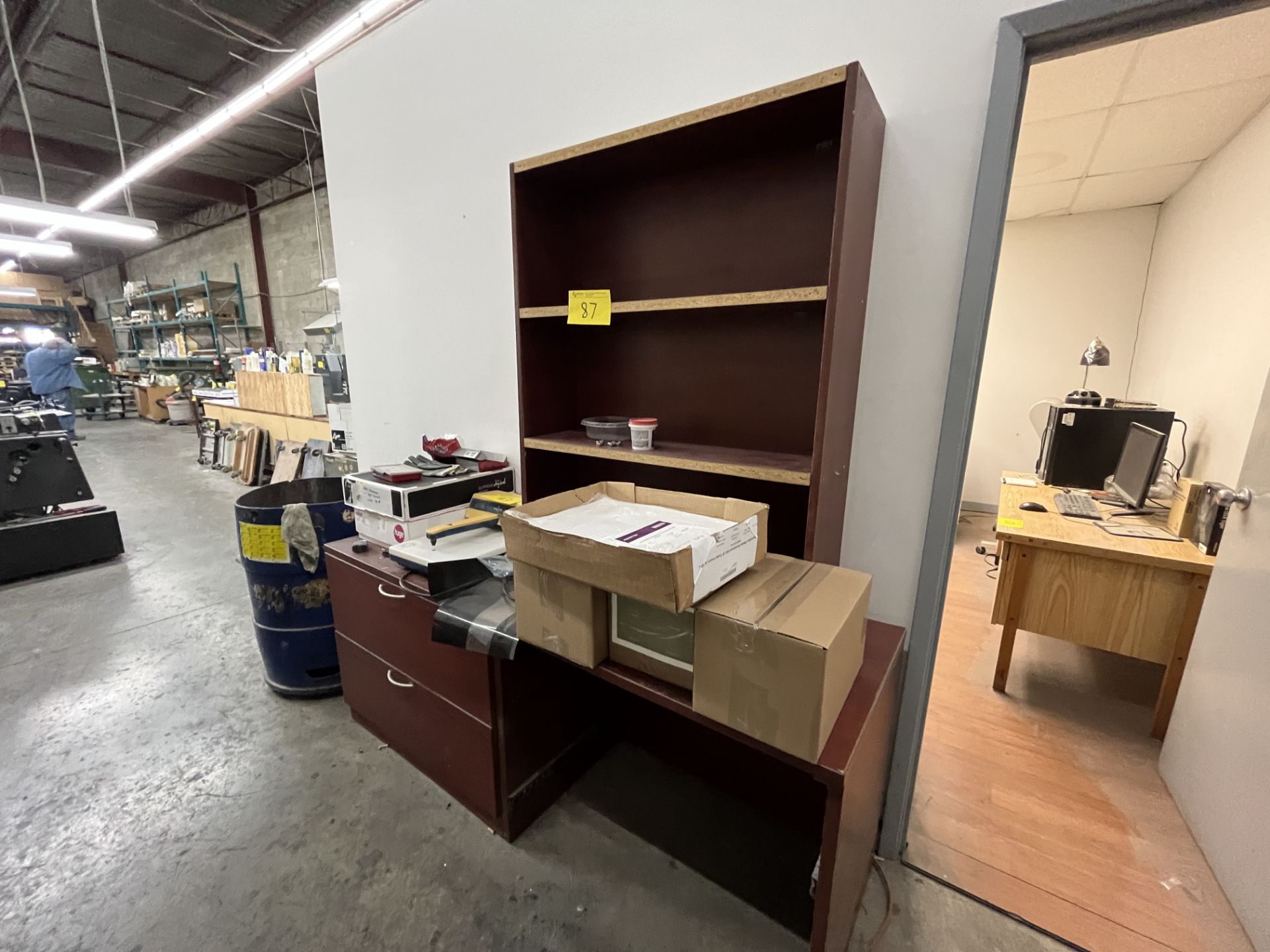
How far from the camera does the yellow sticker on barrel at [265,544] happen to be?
70.6 inches

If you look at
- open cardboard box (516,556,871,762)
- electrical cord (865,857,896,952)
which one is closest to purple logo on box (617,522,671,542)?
open cardboard box (516,556,871,762)

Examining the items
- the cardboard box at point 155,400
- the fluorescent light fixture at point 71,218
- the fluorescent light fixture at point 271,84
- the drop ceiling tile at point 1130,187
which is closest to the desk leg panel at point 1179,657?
the drop ceiling tile at point 1130,187

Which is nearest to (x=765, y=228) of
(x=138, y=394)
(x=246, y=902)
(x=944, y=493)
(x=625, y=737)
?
(x=944, y=493)

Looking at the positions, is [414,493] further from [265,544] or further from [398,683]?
[265,544]

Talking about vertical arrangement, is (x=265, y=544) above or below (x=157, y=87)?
below

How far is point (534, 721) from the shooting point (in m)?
1.44

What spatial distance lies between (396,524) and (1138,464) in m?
3.18

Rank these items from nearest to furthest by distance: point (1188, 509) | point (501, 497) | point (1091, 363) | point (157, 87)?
point (501, 497)
point (1188, 509)
point (1091, 363)
point (157, 87)

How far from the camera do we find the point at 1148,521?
83.6 inches

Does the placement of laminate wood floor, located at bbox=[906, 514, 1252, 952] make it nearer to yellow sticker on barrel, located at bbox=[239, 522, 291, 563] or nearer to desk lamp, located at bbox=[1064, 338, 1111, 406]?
desk lamp, located at bbox=[1064, 338, 1111, 406]

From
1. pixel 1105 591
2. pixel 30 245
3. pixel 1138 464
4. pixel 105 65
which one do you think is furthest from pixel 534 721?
pixel 30 245

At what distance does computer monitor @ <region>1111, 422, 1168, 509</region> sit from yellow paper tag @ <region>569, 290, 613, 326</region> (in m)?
2.46

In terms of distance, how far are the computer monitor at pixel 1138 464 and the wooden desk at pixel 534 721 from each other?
1.90 m

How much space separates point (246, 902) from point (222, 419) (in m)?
6.59
